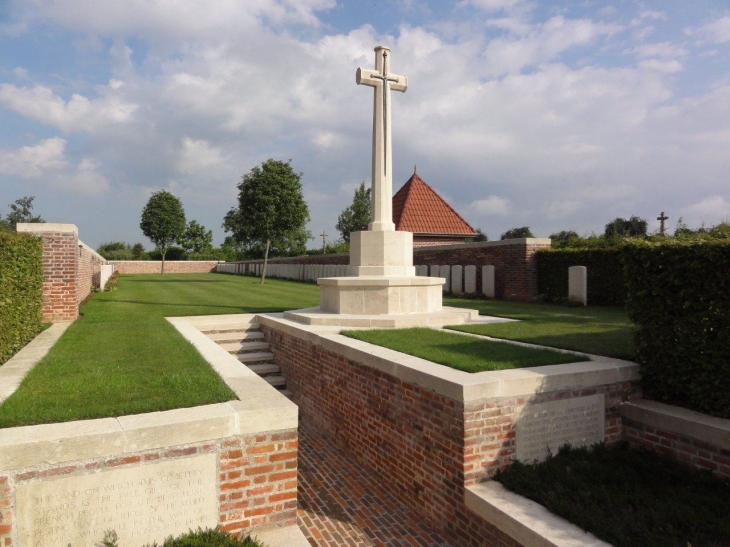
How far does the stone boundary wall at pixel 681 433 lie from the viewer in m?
3.67

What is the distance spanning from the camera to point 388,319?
7.23 m

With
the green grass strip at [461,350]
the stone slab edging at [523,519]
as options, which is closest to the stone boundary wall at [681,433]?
the green grass strip at [461,350]

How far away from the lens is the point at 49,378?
429 centimetres

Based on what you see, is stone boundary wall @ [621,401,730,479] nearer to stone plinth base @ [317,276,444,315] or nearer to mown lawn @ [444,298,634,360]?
mown lawn @ [444,298,634,360]

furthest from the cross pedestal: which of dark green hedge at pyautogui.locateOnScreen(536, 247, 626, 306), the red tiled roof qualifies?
the red tiled roof

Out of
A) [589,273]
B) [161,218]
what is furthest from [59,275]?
[161,218]

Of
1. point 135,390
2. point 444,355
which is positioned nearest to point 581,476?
point 444,355

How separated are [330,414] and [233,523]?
9.29 ft

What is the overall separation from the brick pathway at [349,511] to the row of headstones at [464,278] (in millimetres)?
8816

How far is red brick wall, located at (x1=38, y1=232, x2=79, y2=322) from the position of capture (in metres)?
8.11

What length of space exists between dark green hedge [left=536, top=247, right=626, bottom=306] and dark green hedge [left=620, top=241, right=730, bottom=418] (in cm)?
657

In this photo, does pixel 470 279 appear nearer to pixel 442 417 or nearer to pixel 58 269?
pixel 58 269

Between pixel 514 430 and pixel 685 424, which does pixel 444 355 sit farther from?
pixel 685 424

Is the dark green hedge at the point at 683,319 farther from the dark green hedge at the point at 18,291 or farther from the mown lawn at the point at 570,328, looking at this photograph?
the dark green hedge at the point at 18,291
